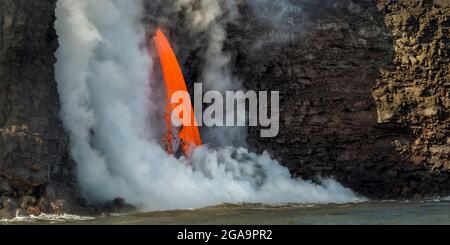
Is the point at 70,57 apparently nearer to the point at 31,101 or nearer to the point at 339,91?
the point at 31,101

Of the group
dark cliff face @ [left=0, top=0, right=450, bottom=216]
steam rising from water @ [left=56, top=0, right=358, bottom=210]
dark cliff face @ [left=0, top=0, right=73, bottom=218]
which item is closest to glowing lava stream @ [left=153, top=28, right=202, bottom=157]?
steam rising from water @ [left=56, top=0, right=358, bottom=210]

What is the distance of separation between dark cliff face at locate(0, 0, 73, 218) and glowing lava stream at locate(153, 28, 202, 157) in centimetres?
607

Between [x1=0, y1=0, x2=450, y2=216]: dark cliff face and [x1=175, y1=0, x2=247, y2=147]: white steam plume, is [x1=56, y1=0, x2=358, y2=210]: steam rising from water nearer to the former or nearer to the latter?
[x1=175, y1=0, x2=247, y2=147]: white steam plume

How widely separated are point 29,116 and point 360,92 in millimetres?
14205

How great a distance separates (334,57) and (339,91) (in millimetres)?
1406

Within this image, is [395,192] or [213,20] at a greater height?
[213,20]

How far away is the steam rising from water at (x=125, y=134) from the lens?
83.5 ft

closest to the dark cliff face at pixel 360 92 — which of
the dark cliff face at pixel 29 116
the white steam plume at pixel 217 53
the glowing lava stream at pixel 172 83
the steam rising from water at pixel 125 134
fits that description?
the white steam plume at pixel 217 53

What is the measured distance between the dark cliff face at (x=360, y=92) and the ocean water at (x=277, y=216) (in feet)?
19.9

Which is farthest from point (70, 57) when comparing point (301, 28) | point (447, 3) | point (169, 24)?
point (447, 3)

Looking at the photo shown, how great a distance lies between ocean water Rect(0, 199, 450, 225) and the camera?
20656 mm

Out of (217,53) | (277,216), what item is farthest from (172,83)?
(277,216)

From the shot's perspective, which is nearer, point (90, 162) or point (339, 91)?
point (90, 162)

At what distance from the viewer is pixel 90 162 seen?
2531 centimetres
